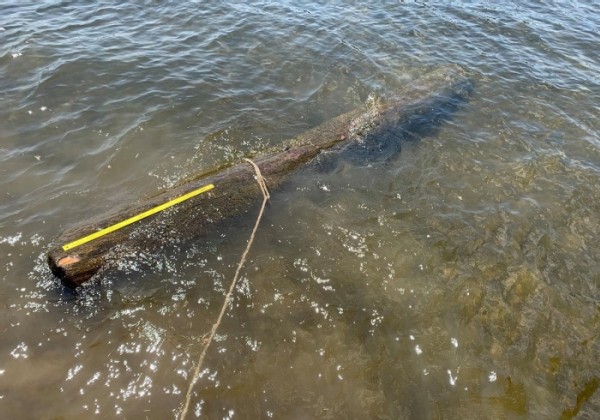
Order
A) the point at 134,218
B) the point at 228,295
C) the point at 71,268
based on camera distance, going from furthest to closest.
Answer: the point at 134,218 → the point at 228,295 → the point at 71,268

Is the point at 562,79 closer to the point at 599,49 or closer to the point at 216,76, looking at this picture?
the point at 599,49

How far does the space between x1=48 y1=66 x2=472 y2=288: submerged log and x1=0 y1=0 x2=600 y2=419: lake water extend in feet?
1.20

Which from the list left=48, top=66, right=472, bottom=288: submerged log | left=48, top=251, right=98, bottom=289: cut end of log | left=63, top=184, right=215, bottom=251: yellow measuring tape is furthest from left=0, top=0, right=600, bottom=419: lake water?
left=63, top=184, right=215, bottom=251: yellow measuring tape

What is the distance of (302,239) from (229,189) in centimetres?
159

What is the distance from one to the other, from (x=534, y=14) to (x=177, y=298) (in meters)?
17.2

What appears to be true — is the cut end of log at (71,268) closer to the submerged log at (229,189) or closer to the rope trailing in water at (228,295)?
the submerged log at (229,189)

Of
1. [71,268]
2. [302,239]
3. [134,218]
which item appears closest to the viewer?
[71,268]

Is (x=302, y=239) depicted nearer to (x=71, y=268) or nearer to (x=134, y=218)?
(x=134, y=218)

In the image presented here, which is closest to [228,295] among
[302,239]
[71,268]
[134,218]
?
[302,239]

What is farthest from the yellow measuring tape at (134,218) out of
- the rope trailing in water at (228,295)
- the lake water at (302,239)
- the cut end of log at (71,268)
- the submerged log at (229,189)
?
the rope trailing in water at (228,295)

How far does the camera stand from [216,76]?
10.6m

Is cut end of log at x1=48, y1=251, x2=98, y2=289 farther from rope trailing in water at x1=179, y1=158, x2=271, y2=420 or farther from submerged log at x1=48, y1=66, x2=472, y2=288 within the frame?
rope trailing in water at x1=179, y1=158, x2=271, y2=420

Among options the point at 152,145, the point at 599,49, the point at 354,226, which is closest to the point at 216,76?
the point at 152,145

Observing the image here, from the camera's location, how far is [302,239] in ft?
22.1
